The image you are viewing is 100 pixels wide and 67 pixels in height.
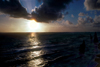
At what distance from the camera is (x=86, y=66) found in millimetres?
16312

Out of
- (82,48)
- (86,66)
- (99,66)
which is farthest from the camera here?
(82,48)

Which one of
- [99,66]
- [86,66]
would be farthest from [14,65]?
[99,66]

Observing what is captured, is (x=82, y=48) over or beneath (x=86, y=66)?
over

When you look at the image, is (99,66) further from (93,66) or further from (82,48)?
(82,48)

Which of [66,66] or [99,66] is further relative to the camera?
[66,66]

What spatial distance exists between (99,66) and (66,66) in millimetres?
7553

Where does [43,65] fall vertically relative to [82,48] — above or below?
below

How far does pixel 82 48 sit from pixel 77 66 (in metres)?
11.4

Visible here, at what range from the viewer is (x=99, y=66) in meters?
15.2

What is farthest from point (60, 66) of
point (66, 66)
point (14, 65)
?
point (14, 65)

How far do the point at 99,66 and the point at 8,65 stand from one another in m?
22.7

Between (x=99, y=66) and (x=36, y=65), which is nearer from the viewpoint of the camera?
(x=99, y=66)

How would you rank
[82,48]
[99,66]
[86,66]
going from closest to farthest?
[99,66] → [86,66] → [82,48]

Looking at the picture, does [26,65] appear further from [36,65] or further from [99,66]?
[99,66]
